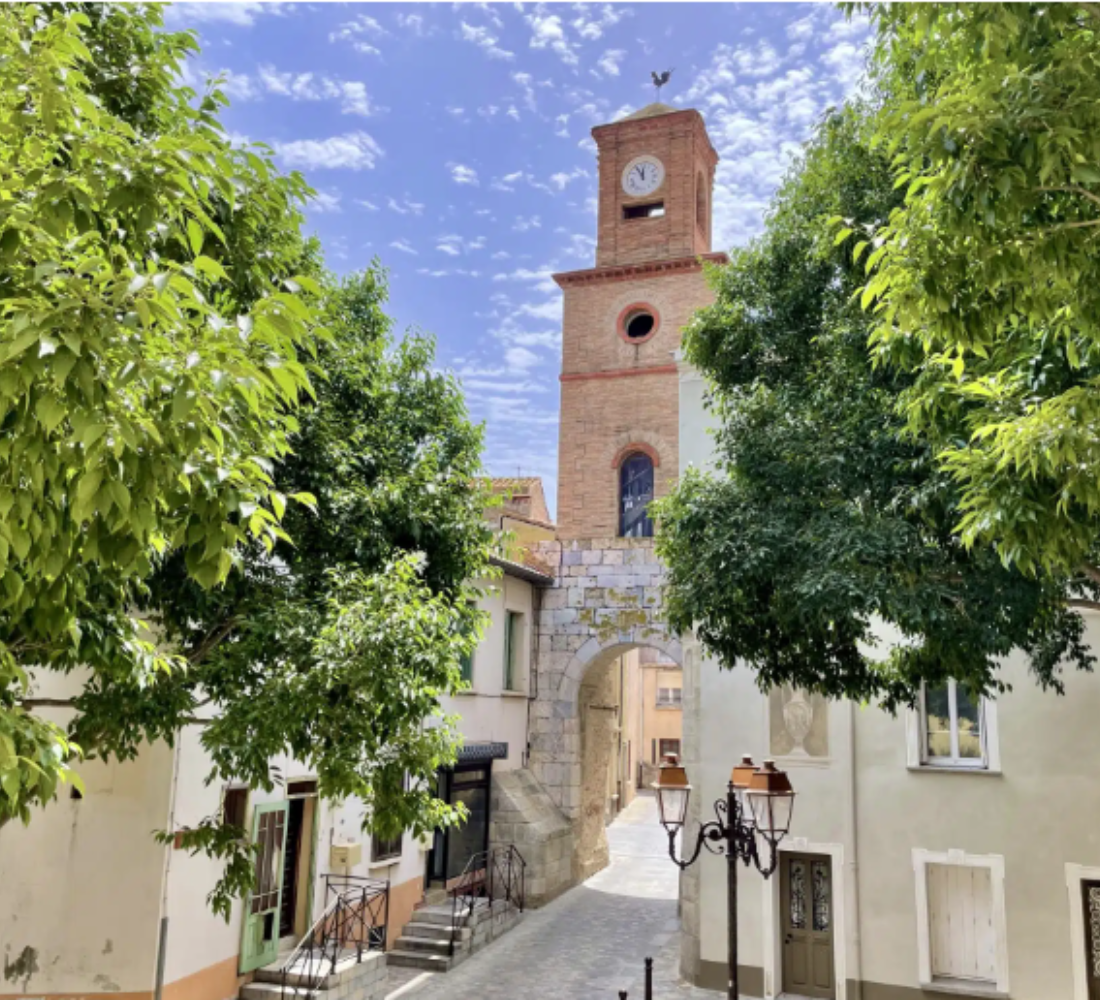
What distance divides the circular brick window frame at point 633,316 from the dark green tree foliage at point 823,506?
50.3ft

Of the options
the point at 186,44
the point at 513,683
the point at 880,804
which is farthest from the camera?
the point at 513,683

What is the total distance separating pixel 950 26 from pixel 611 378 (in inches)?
881

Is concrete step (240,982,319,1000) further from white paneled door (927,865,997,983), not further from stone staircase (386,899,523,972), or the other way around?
white paneled door (927,865,997,983)

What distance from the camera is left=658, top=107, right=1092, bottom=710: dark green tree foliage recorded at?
780cm

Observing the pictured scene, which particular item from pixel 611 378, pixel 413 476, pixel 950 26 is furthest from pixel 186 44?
pixel 611 378

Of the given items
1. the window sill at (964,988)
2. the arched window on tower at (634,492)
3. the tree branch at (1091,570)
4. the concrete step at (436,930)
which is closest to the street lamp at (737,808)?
the tree branch at (1091,570)

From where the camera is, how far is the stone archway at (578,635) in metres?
20.0

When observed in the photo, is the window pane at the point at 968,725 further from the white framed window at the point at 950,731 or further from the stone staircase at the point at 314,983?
the stone staircase at the point at 314,983

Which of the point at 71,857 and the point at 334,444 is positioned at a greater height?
the point at 334,444

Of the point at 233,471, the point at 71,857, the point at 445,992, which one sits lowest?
the point at 445,992

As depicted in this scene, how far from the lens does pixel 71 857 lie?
974 centimetres

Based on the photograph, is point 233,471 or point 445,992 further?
point 445,992

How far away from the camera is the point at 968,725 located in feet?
41.4

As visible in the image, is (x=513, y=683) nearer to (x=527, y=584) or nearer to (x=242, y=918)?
(x=527, y=584)
